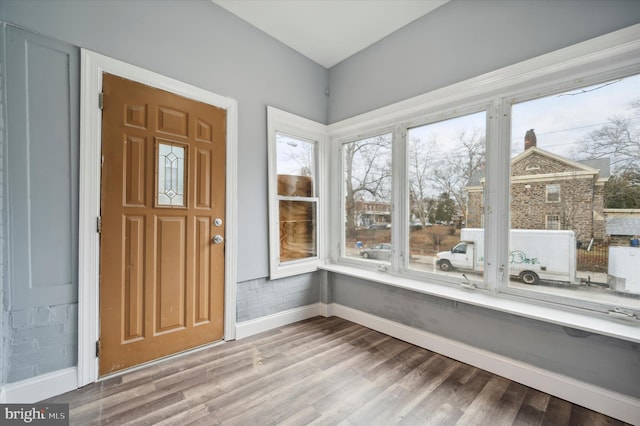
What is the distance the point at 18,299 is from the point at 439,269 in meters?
3.18

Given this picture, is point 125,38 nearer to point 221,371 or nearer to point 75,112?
point 75,112

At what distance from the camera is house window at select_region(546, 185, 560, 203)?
1958 mm

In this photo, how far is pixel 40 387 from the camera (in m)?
1.74

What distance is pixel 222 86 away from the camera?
257 cm

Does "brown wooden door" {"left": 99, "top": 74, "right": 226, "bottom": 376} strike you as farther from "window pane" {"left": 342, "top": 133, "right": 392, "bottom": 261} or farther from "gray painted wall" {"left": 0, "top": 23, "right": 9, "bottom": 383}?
"window pane" {"left": 342, "top": 133, "right": 392, "bottom": 261}

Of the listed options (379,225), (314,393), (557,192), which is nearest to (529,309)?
(557,192)

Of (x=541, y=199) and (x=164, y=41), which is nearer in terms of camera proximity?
(x=541, y=199)

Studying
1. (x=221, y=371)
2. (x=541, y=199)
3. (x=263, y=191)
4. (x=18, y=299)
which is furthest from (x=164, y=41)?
(x=541, y=199)

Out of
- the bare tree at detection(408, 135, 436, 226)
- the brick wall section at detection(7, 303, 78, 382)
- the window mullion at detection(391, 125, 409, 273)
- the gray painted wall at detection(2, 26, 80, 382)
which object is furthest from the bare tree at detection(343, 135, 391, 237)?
the brick wall section at detection(7, 303, 78, 382)

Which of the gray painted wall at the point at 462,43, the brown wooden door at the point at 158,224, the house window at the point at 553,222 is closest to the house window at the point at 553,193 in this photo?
the house window at the point at 553,222

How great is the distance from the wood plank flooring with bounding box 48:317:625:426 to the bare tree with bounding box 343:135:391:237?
1.58 m

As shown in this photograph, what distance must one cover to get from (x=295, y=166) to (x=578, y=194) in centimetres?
253

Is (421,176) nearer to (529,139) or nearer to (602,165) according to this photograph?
(529,139)

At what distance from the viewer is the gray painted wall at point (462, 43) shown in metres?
1.81
